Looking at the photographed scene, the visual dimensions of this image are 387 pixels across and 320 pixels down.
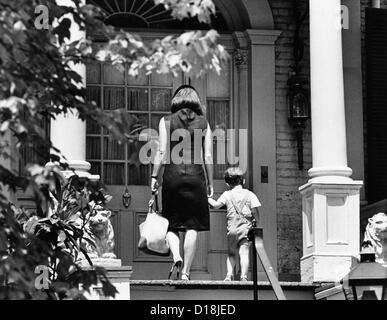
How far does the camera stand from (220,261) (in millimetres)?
14914

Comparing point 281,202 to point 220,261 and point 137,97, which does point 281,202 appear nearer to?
point 220,261

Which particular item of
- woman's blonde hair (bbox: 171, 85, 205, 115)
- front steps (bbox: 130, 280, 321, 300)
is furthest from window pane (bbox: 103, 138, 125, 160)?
front steps (bbox: 130, 280, 321, 300)

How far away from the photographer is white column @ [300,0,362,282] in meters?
12.7

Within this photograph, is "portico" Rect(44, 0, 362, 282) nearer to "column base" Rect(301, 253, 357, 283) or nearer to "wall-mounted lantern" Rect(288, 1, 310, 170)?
"column base" Rect(301, 253, 357, 283)

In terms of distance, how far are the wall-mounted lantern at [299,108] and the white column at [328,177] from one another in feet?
6.02

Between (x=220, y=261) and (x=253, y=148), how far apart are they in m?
1.47

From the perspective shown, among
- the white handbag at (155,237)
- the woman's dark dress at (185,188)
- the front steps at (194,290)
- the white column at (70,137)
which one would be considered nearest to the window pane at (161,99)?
the woman's dark dress at (185,188)

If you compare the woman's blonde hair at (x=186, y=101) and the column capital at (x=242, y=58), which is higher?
the column capital at (x=242, y=58)

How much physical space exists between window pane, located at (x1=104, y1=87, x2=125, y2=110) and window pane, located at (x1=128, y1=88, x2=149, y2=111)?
0.09 meters

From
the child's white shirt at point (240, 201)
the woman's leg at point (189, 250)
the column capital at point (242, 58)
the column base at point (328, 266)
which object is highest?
the column capital at point (242, 58)

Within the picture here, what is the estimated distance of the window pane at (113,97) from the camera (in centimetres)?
1516

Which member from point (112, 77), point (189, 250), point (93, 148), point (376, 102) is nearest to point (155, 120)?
point (112, 77)

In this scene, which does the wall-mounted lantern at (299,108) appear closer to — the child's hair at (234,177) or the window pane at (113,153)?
the window pane at (113,153)
